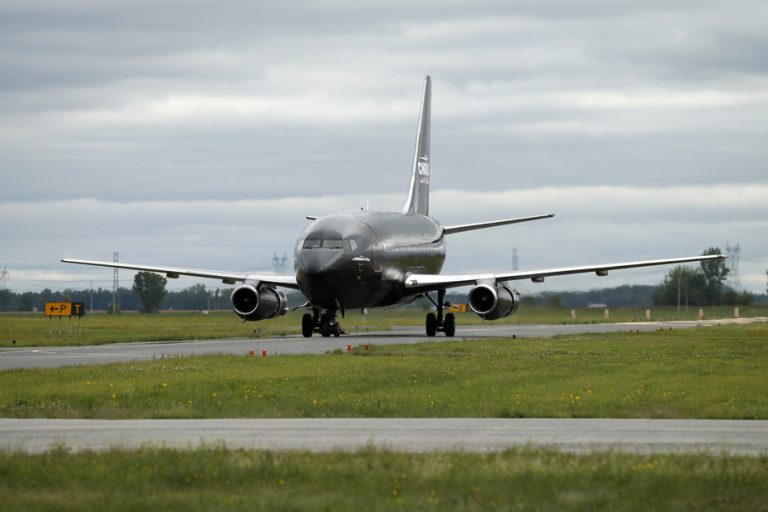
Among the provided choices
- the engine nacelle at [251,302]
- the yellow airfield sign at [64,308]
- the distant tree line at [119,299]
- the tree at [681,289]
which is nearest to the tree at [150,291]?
the distant tree line at [119,299]

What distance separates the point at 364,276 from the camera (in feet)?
176

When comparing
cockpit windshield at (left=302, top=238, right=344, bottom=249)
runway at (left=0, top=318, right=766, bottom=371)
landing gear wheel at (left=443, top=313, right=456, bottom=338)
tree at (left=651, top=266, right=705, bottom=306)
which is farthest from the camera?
tree at (left=651, top=266, right=705, bottom=306)

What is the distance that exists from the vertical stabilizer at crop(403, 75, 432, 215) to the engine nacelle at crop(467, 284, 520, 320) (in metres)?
17.0

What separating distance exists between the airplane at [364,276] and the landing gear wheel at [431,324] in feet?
0.14

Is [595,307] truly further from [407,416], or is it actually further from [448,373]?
[407,416]

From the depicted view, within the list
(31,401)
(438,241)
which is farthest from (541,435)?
(438,241)

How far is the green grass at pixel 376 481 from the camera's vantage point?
1305cm

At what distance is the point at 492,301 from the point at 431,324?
4580mm

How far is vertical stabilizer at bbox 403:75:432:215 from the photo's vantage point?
71250mm

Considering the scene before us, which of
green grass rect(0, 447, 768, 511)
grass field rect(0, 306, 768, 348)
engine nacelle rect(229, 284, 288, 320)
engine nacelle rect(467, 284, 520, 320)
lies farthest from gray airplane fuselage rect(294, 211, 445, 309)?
green grass rect(0, 447, 768, 511)

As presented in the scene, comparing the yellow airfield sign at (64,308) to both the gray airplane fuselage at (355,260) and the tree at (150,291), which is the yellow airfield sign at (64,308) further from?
the tree at (150,291)

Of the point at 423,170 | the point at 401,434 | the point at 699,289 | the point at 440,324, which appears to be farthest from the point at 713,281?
the point at 401,434

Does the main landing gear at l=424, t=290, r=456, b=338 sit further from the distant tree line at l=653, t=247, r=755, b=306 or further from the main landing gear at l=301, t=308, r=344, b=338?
the distant tree line at l=653, t=247, r=755, b=306

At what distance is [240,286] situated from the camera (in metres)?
55.8
